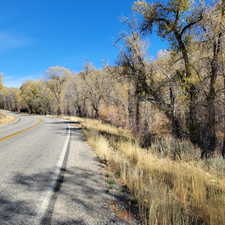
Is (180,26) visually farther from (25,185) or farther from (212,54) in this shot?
(25,185)

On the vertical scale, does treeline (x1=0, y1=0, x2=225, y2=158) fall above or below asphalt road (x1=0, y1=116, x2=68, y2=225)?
above

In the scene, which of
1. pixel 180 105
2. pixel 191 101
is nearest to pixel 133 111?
pixel 180 105

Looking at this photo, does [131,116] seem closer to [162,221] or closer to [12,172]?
[12,172]

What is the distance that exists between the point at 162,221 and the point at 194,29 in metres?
8.28

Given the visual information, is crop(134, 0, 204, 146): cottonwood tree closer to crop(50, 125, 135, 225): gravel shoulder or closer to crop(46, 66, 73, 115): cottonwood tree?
crop(50, 125, 135, 225): gravel shoulder

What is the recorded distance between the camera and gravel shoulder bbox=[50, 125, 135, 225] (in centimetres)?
251

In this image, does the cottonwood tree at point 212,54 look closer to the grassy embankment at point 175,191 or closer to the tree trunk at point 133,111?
the grassy embankment at point 175,191

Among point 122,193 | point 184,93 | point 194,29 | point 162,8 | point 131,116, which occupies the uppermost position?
point 162,8

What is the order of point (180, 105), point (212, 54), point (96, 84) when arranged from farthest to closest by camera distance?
point (96, 84) < point (180, 105) < point (212, 54)

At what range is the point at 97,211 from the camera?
2729 millimetres

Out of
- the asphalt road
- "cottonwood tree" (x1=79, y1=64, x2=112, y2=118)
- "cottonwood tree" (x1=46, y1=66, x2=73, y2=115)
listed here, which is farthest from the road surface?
"cottonwood tree" (x1=46, y1=66, x2=73, y2=115)

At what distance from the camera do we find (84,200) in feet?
10.0

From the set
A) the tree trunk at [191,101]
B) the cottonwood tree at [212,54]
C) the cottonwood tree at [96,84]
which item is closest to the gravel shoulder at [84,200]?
the cottonwood tree at [212,54]

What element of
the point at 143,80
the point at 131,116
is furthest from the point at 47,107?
the point at 143,80
